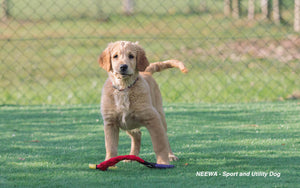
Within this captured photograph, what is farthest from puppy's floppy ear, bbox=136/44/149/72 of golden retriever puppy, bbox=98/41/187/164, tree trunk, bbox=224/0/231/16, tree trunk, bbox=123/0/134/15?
tree trunk, bbox=123/0/134/15

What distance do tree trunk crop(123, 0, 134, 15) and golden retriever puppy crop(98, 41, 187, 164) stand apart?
5.35 metres

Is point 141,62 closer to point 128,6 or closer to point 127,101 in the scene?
point 127,101

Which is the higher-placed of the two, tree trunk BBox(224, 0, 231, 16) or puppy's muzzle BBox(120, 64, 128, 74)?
tree trunk BBox(224, 0, 231, 16)

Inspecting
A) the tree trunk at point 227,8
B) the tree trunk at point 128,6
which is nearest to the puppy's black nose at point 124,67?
the tree trunk at point 227,8

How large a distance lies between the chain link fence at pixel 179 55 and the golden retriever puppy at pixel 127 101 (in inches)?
112

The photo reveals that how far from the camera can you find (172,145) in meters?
3.82

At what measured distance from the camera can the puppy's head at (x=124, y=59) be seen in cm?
307

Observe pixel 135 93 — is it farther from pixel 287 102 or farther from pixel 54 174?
pixel 287 102

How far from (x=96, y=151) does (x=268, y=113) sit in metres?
2.21

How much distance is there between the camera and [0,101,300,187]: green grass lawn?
108 inches

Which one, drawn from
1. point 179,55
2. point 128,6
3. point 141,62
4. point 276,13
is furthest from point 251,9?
point 141,62

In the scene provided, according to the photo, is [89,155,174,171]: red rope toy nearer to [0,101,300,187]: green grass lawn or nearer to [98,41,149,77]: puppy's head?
[0,101,300,187]: green grass lawn

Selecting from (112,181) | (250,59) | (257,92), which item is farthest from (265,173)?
(250,59)

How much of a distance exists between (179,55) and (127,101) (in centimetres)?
554
